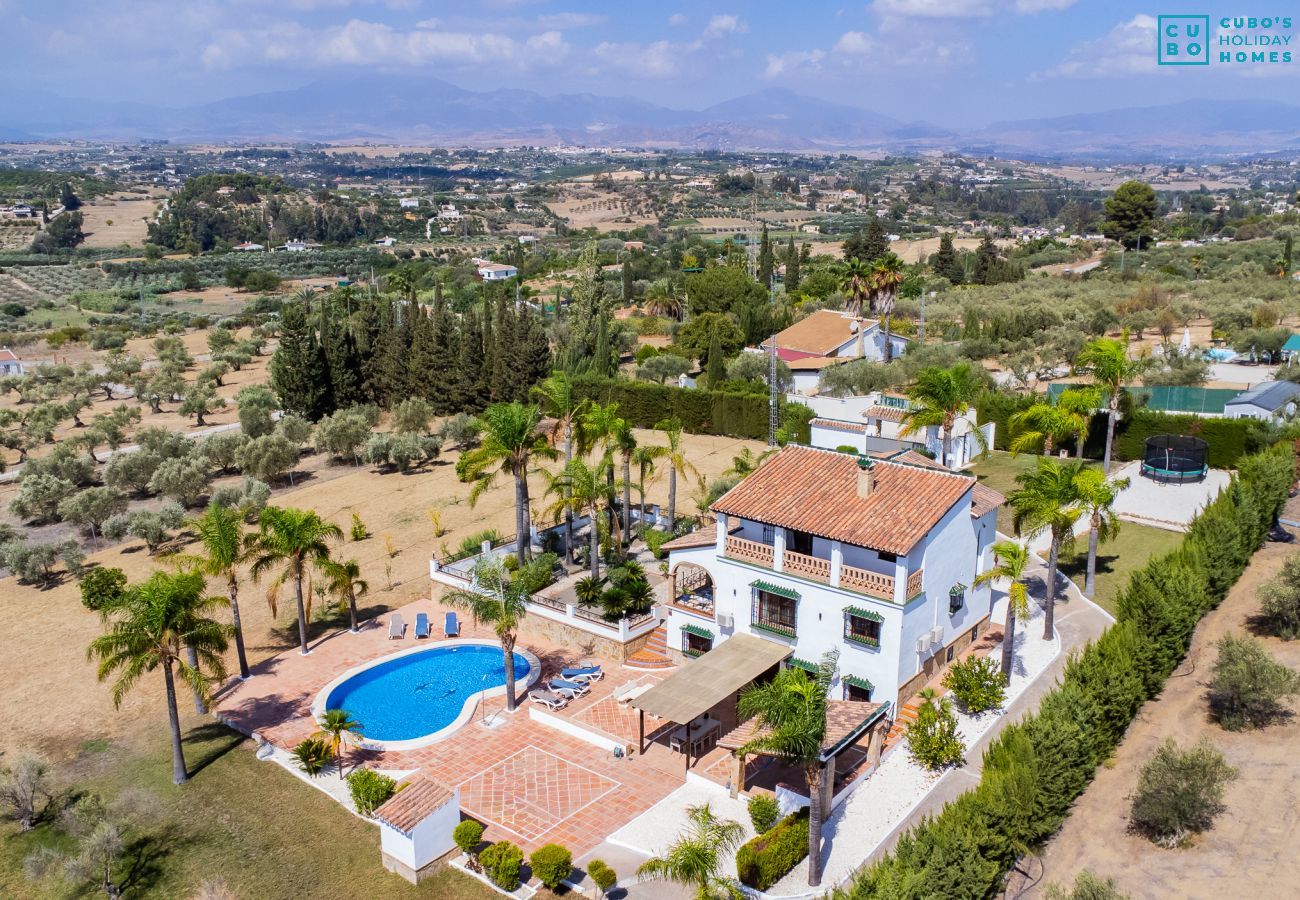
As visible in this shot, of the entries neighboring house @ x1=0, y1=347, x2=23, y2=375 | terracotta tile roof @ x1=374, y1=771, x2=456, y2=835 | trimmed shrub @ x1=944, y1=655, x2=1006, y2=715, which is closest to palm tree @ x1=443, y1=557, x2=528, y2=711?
terracotta tile roof @ x1=374, y1=771, x2=456, y2=835

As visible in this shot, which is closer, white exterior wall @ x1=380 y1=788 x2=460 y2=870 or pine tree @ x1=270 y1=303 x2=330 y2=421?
white exterior wall @ x1=380 y1=788 x2=460 y2=870

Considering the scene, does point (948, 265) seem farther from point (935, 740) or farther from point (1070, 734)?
point (1070, 734)

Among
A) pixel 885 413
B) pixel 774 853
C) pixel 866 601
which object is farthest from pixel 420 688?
pixel 885 413

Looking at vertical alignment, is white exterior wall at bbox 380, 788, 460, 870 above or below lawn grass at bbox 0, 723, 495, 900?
above

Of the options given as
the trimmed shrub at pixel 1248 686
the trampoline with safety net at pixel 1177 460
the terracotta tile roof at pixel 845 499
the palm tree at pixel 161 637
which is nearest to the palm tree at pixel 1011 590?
the terracotta tile roof at pixel 845 499

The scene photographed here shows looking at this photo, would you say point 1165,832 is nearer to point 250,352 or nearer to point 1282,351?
point 1282,351

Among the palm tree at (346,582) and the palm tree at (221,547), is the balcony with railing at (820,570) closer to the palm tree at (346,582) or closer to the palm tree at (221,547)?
the palm tree at (346,582)

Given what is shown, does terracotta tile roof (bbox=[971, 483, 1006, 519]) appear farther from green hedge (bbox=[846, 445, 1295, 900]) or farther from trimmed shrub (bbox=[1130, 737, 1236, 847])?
trimmed shrub (bbox=[1130, 737, 1236, 847])
